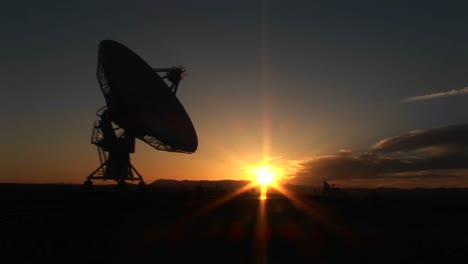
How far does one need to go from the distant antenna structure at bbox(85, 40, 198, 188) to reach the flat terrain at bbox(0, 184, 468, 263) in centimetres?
1113

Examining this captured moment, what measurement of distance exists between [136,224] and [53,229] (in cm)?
521

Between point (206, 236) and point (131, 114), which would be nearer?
point (206, 236)

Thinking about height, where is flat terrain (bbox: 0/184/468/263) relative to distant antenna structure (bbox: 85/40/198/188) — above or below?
below

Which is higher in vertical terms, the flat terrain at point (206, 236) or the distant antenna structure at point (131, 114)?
the distant antenna structure at point (131, 114)

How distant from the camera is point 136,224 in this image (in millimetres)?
25203

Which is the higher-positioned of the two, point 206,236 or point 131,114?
point 131,114

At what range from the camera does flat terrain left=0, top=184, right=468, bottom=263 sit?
1786 cm

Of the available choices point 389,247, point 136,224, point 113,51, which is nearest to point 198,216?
point 136,224

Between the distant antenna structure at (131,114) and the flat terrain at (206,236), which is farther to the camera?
the distant antenna structure at (131,114)

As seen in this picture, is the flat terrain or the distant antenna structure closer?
the flat terrain

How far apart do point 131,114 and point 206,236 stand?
2175 centimetres

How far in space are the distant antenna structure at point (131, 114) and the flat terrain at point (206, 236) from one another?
11.1 m

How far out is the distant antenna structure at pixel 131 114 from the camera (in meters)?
41.1

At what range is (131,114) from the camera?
41844 millimetres
